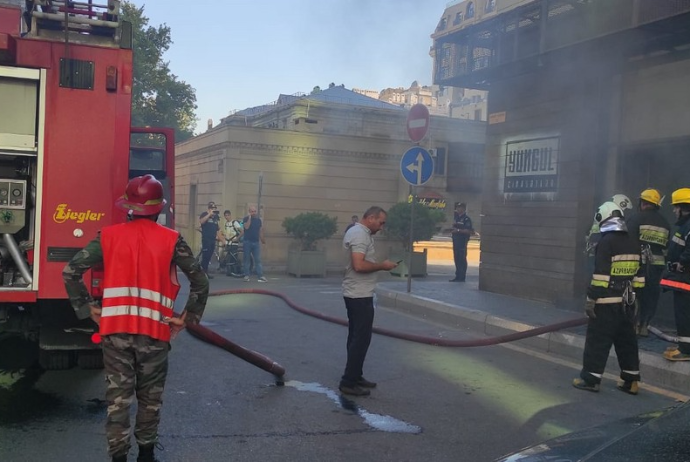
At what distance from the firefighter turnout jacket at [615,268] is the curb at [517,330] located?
1.00 m

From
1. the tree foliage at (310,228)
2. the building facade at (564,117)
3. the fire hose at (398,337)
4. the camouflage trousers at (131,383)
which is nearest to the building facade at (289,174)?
the tree foliage at (310,228)

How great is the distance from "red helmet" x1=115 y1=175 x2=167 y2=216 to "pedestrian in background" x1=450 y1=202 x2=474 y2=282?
10.6 metres

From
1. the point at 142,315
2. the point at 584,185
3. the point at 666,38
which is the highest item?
the point at 666,38

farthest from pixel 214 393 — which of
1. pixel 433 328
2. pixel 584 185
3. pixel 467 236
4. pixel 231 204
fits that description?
pixel 231 204

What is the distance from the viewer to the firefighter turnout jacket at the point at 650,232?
6.86 meters

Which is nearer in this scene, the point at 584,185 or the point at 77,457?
the point at 77,457

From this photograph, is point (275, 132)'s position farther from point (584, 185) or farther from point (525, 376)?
point (525, 376)

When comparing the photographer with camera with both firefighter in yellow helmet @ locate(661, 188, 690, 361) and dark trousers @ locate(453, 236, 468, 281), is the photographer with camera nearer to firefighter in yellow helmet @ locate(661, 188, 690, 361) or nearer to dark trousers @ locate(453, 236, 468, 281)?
dark trousers @ locate(453, 236, 468, 281)

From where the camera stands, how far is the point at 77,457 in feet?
11.9

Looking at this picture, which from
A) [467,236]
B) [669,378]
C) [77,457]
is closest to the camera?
[77,457]

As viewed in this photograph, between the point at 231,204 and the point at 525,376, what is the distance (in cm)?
1300

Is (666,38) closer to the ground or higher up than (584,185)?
higher up

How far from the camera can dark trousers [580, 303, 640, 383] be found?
17.7 feet

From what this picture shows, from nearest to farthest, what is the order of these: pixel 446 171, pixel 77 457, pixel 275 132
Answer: pixel 77 457
pixel 275 132
pixel 446 171
